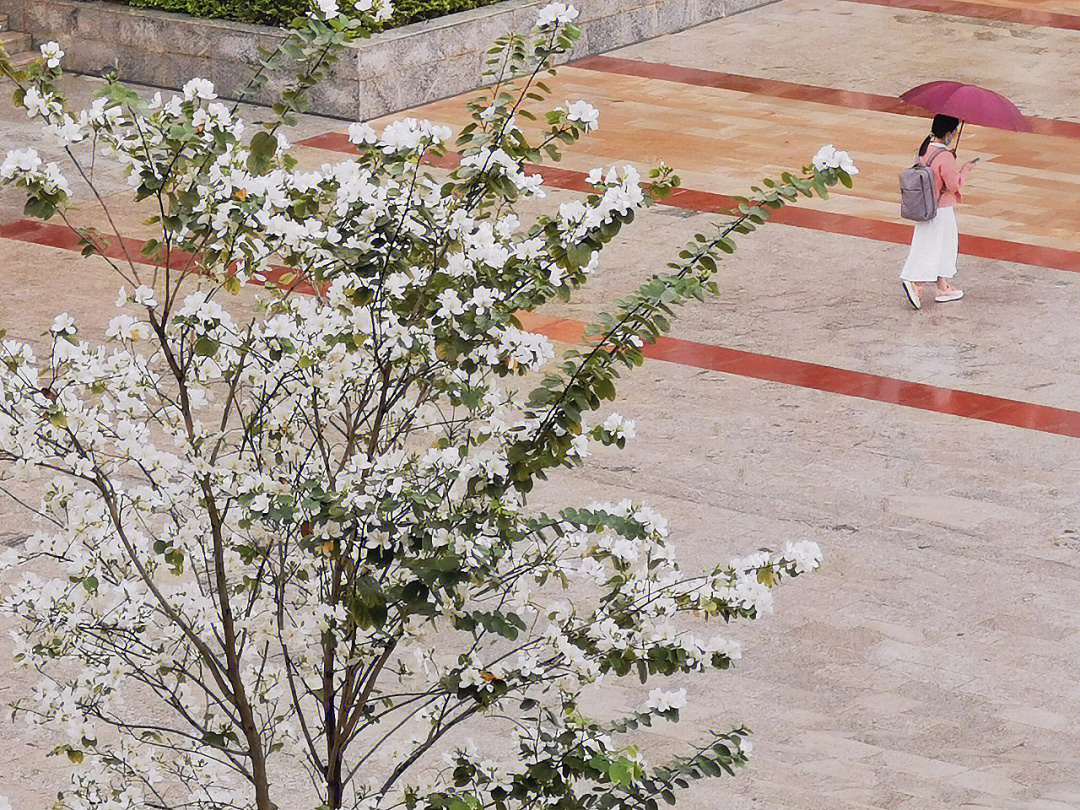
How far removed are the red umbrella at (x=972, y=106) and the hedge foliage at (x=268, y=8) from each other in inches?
219

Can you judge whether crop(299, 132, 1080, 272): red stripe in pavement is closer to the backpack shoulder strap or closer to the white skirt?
the white skirt

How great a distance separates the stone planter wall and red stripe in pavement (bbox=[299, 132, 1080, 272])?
1.35 meters

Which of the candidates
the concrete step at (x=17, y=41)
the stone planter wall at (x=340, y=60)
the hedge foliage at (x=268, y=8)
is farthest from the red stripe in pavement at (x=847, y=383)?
the concrete step at (x=17, y=41)

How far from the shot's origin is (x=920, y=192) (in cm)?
A: 954

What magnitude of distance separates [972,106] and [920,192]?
1.82ft

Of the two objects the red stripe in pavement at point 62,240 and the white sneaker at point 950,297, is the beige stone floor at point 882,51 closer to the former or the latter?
the white sneaker at point 950,297

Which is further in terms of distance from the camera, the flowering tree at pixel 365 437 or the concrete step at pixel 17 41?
the concrete step at pixel 17 41

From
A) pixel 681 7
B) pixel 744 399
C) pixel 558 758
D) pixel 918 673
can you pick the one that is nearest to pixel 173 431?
pixel 558 758

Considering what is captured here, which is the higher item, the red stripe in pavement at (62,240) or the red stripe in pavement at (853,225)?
the red stripe in pavement at (853,225)

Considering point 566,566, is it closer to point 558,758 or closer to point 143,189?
point 558,758

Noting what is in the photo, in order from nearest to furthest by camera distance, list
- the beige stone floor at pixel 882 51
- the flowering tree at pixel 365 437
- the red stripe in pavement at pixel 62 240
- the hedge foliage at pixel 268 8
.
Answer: the flowering tree at pixel 365 437 < the red stripe in pavement at pixel 62 240 < the hedge foliage at pixel 268 8 < the beige stone floor at pixel 882 51

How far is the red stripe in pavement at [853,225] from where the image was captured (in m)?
10.8

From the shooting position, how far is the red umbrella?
9547 millimetres

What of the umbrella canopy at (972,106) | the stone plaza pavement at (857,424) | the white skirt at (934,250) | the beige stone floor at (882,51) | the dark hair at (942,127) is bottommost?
the stone plaza pavement at (857,424)
